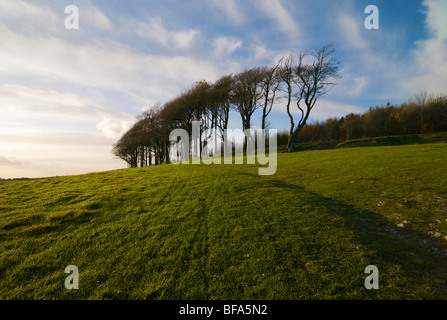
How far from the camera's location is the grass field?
5285mm

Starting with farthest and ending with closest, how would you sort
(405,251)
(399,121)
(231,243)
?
(399,121)
(231,243)
(405,251)

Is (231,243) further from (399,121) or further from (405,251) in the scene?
(399,121)

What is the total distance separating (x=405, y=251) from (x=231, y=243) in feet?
19.5

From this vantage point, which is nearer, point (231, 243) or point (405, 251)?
point (405, 251)

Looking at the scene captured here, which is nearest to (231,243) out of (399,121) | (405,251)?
(405,251)

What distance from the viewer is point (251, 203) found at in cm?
1169

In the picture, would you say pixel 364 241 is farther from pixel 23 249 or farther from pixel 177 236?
pixel 23 249

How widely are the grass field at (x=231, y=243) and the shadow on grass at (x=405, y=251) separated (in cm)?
3

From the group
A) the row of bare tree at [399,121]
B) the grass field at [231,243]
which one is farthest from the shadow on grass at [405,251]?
the row of bare tree at [399,121]

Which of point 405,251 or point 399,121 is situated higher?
point 399,121

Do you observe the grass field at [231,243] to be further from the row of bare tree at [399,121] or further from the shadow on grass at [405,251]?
the row of bare tree at [399,121]

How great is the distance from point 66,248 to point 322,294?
29.4 feet

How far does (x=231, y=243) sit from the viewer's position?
7422mm

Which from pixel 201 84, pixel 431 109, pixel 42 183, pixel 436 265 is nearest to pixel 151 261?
pixel 436 265
